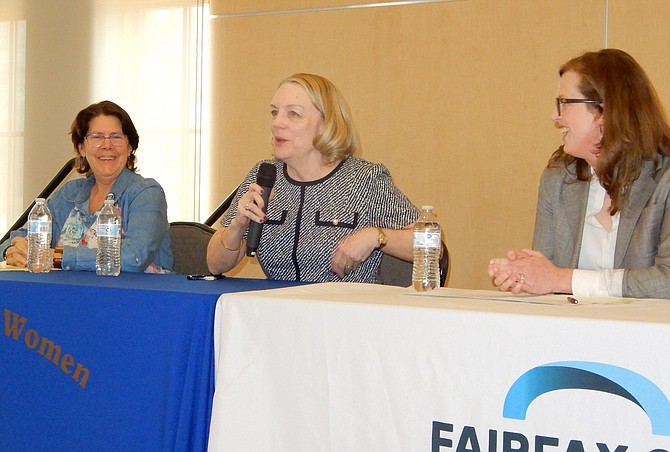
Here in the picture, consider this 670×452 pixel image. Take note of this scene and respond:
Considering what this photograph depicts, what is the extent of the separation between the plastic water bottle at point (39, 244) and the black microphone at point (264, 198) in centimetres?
74

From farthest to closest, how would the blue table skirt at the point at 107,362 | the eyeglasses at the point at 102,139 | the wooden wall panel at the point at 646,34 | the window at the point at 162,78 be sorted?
the window at the point at 162,78 < the wooden wall panel at the point at 646,34 < the eyeglasses at the point at 102,139 < the blue table skirt at the point at 107,362

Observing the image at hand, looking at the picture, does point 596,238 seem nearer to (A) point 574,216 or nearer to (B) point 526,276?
(A) point 574,216

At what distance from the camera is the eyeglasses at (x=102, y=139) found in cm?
341

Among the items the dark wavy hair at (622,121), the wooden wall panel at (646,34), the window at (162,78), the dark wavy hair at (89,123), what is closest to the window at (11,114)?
the window at (162,78)

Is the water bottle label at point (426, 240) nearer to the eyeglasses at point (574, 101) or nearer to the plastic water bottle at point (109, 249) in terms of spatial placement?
the eyeglasses at point (574, 101)

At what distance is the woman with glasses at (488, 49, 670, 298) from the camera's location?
6.96 feet

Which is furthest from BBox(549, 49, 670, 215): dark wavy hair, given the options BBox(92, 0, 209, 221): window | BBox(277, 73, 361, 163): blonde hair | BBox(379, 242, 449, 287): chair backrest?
BBox(92, 0, 209, 221): window

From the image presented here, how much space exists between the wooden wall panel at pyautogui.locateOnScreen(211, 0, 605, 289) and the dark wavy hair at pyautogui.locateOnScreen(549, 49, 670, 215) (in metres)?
2.45

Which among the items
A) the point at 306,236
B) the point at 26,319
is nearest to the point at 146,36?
the point at 306,236

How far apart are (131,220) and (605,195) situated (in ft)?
5.49

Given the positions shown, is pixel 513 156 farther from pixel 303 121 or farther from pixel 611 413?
pixel 611 413

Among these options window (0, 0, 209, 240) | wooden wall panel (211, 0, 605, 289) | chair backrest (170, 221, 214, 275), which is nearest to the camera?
chair backrest (170, 221, 214, 275)

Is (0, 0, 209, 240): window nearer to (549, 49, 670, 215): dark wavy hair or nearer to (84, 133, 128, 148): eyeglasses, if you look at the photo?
(84, 133, 128, 148): eyeglasses

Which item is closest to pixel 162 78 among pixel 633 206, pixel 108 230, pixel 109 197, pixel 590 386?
pixel 109 197
